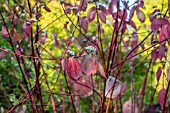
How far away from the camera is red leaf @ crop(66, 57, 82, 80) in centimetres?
86

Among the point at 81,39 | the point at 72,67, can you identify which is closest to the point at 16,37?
the point at 81,39

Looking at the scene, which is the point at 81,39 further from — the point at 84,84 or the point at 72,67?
the point at 72,67

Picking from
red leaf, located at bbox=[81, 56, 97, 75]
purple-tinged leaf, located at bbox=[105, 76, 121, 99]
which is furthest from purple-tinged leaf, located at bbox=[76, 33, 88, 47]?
red leaf, located at bbox=[81, 56, 97, 75]

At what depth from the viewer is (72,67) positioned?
0.87 metres

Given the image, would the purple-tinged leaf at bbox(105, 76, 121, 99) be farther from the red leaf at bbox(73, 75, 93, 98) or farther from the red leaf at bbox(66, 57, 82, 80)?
the red leaf at bbox(66, 57, 82, 80)

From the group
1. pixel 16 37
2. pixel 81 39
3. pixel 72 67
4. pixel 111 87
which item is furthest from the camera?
pixel 81 39

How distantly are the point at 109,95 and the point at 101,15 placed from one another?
42cm

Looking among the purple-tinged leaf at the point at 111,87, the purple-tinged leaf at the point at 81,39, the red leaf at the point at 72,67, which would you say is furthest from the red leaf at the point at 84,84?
the purple-tinged leaf at the point at 81,39

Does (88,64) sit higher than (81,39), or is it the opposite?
(81,39)

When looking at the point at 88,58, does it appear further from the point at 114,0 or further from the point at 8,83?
the point at 8,83

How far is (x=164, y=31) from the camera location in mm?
962

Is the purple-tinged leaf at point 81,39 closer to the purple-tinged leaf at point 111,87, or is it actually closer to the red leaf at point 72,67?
the purple-tinged leaf at point 111,87

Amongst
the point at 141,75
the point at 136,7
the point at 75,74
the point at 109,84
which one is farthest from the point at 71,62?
the point at 141,75

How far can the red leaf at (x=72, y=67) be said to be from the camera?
0.86 meters
